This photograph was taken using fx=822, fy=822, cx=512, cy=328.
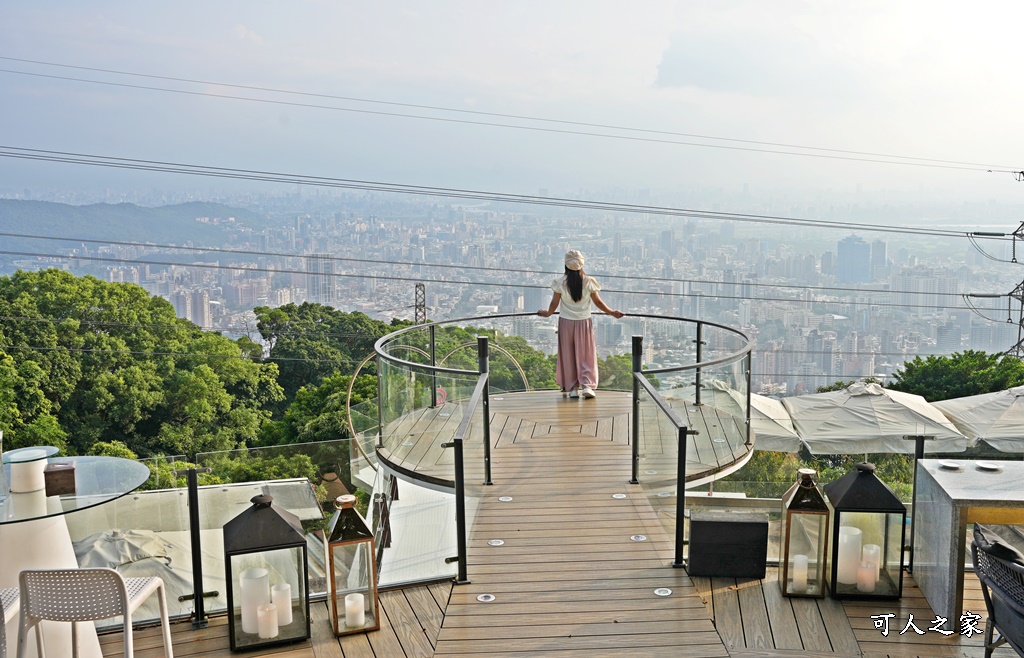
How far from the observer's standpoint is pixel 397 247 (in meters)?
72.6

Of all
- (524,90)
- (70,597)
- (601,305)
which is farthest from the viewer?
(524,90)

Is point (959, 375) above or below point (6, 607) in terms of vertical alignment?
below

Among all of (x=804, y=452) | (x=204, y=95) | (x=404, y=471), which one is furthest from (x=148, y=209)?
(x=404, y=471)

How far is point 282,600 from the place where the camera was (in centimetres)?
471

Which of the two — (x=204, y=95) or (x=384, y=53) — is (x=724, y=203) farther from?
(x=204, y=95)

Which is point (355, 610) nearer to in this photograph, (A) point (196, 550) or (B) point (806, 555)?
(A) point (196, 550)

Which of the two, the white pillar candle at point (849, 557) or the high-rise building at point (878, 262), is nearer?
the white pillar candle at point (849, 557)

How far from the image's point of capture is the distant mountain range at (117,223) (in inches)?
2365

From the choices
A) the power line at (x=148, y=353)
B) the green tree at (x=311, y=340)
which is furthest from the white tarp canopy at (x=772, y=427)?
the power line at (x=148, y=353)

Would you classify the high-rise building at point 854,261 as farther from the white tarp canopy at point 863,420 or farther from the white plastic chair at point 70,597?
the white plastic chair at point 70,597

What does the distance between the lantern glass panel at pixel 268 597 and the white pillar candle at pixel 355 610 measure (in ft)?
0.80

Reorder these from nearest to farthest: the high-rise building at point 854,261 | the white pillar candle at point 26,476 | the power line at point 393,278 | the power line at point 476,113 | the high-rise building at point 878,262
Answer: the white pillar candle at point 26,476
the power line at point 393,278
the high-rise building at point 854,261
the high-rise building at point 878,262
the power line at point 476,113

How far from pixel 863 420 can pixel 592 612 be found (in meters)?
14.3

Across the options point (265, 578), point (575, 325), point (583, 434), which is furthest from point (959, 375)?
point (265, 578)
